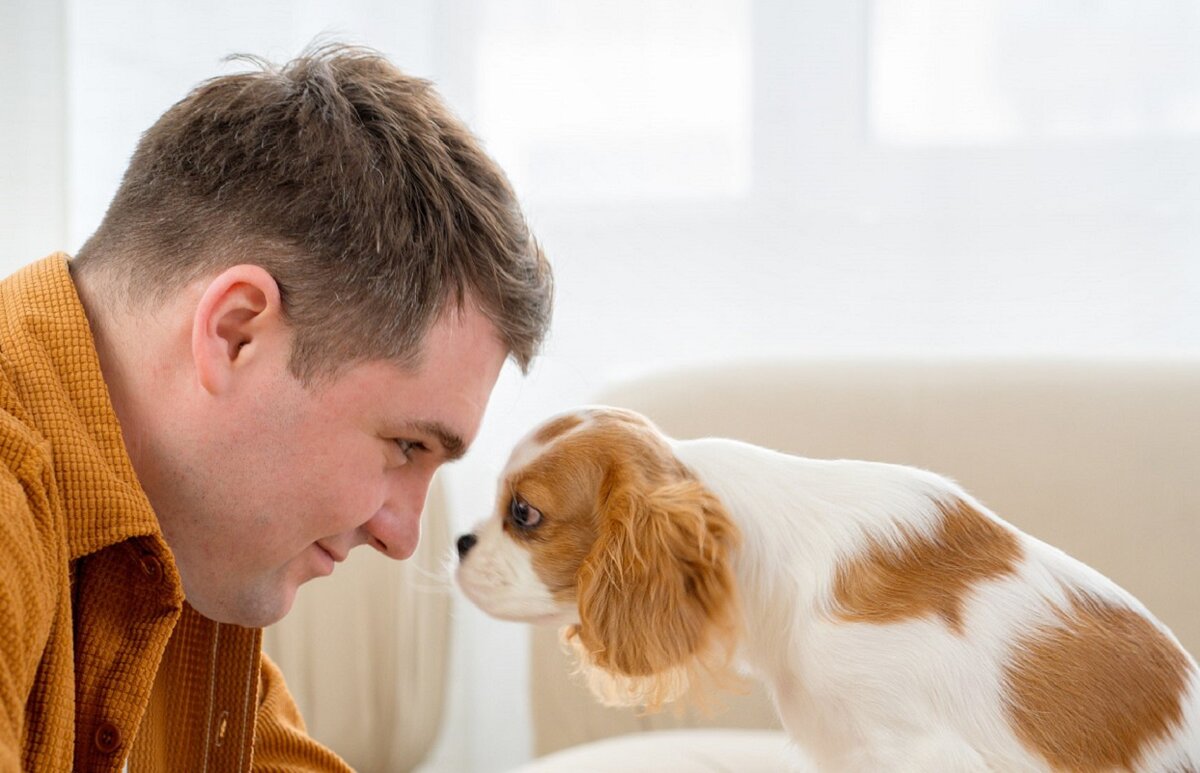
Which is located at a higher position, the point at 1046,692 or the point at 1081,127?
the point at 1081,127

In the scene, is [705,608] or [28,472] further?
[705,608]

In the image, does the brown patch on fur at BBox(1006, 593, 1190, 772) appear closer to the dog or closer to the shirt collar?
the dog

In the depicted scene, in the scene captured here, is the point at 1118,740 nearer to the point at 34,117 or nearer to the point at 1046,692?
the point at 1046,692

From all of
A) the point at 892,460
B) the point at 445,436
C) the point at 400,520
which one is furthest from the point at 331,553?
the point at 892,460

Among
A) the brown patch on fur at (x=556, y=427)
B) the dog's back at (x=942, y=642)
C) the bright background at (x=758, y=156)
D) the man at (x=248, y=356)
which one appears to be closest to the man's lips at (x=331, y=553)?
the man at (x=248, y=356)

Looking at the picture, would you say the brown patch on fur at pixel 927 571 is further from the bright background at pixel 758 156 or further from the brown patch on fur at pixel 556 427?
the bright background at pixel 758 156

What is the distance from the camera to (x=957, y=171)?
2508mm

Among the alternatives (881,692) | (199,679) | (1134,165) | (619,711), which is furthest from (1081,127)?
(199,679)

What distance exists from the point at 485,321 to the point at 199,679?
55 cm

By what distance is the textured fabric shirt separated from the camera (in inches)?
37.2

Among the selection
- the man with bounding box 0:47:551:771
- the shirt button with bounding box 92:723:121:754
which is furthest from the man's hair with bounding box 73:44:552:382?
the shirt button with bounding box 92:723:121:754

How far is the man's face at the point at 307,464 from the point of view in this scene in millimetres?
1159

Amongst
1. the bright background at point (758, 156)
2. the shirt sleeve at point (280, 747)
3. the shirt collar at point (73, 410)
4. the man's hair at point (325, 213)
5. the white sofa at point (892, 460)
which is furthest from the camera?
the bright background at point (758, 156)

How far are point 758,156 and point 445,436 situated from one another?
Answer: 154 centimetres
